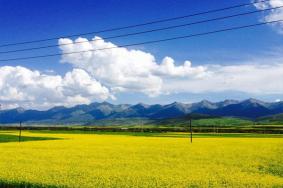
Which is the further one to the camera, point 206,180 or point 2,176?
point 2,176

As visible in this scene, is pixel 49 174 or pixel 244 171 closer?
pixel 49 174

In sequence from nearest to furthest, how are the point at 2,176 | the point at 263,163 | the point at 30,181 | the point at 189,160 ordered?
the point at 30,181, the point at 2,176, the point at 263,163, the point at 189,160

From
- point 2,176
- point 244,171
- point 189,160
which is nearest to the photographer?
point 2,176

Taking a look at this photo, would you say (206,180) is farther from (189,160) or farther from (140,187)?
(189,160)

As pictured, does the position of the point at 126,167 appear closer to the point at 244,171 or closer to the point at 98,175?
the point at 98,175

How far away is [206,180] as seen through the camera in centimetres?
2416

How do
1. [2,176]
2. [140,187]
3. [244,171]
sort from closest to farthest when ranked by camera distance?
[140,187] → [2,176] → [244,171]

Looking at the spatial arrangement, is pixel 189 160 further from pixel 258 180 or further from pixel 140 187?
pixel 140 187

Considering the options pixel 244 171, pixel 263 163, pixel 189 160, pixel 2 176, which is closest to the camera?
pixel 2 176

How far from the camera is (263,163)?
34.2 meters

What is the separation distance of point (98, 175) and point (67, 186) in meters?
4.31

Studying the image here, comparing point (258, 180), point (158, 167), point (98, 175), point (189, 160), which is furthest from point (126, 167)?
point (258, 180)

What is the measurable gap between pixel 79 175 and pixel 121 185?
16.4 feet

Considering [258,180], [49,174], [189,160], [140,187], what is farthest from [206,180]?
[189,160]
